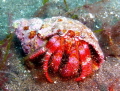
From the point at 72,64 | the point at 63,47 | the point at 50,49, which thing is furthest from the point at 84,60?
the point at 50,49

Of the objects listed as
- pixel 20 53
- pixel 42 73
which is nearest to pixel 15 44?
pixel 20 53

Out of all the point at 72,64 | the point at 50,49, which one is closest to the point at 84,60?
the point at 72,64

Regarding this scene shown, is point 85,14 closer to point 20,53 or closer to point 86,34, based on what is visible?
point 86,34

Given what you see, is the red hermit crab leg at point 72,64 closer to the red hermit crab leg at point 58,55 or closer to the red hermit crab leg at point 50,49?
the red hermit crab leg at point 58,55

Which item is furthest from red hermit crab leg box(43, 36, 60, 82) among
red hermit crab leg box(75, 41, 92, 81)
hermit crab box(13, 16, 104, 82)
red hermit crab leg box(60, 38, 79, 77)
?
red hermit crab leg box(75, 41, 92, 81)

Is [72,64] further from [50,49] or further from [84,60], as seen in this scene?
[50,49]

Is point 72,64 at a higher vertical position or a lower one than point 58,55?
lower

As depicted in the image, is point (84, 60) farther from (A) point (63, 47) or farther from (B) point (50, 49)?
(B) point (50, 49)
